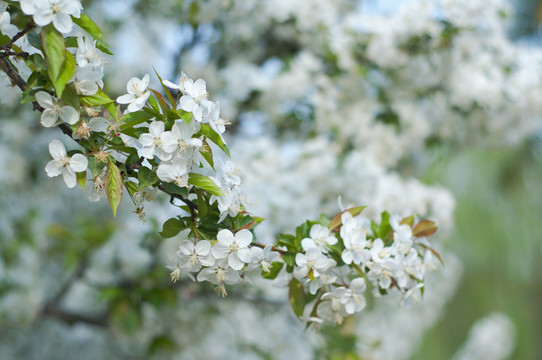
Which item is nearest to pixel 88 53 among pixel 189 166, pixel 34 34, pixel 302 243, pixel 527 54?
pixel 34 34

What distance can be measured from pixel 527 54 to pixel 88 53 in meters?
2.89

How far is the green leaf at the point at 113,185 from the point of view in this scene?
32.9 inches

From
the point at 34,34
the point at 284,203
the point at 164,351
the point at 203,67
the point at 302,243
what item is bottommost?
the point at 164,351

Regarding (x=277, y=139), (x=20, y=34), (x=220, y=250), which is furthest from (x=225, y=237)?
(x=277, y=139)

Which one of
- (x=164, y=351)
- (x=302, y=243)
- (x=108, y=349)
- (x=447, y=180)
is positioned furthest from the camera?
(x=447, y=180)

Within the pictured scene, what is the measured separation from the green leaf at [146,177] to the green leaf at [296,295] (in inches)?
14.3

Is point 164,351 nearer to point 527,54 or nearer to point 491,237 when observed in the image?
point 527,54

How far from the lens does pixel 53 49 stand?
0.80 m

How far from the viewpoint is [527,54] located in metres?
3.06

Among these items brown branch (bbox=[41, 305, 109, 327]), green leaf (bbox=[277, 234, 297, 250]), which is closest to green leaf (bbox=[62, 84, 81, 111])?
green leaf (bbox=[277, 234, 297, 250])

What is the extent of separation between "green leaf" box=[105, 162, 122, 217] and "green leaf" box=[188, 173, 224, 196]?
0.38 feet

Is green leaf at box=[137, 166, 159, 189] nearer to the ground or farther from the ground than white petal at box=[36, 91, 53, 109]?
nearer to the ground

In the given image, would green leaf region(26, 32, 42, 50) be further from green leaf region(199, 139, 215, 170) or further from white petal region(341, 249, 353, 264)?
white petal region(341, 249, 353, 264)

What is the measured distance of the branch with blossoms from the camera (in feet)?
2.77
